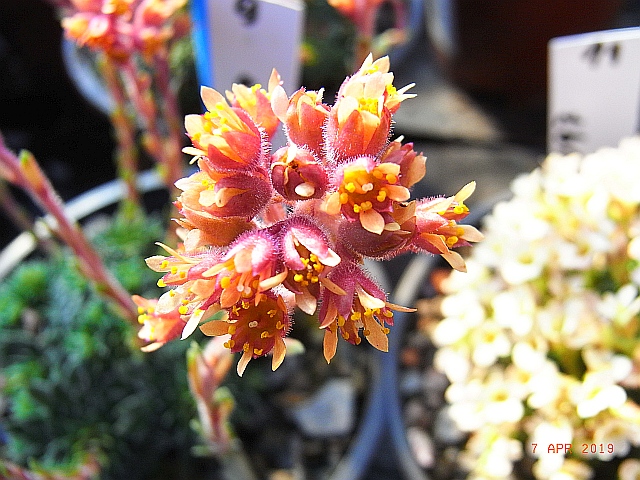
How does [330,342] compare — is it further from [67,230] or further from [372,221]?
[67,230]

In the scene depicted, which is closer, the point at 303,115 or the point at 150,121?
the point at 303,115

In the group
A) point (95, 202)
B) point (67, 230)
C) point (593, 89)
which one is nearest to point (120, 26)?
point (67, 230)

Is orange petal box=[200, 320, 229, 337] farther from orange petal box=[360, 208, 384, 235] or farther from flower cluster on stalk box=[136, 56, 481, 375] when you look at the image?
orange petal box=[360, 208, 384, 235]

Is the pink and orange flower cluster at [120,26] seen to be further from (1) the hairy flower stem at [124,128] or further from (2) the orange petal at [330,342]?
(2) the orange petal at [330,342]

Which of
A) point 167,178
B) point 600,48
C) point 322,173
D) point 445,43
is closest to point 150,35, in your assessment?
point 167,178

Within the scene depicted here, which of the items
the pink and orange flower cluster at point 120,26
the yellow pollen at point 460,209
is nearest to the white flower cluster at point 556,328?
the yellow pollen at point 460,209
